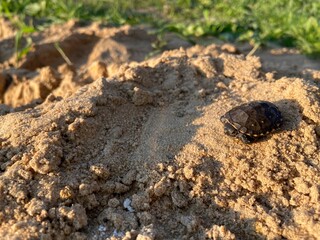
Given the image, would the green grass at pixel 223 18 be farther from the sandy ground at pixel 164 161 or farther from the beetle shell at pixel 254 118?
the beetle shell at pixel 254 118

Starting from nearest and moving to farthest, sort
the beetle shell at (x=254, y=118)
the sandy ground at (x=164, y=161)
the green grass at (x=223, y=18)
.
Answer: the sandy ground at (x=164, y=161) → the beetle shell at (x=254, y=118) → the green grass at (x=223, y=18)

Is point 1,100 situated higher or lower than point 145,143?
lower

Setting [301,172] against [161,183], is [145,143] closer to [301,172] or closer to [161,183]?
[161,183]

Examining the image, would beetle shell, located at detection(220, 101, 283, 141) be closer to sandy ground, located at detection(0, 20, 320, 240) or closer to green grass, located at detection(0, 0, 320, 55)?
sandy ground, located at detection(0, 20, 320, 240)

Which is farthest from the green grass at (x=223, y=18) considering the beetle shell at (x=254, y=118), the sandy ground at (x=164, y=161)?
the beetle shell at (x=254, y=118)

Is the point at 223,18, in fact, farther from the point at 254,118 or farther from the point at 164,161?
the point at 164,161

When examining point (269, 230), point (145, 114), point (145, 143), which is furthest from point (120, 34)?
point (269, 230)
